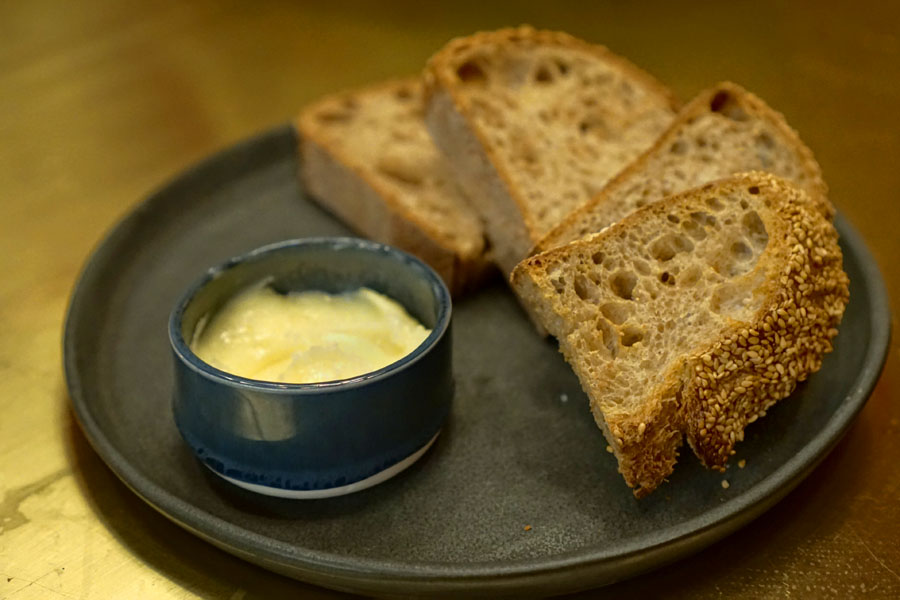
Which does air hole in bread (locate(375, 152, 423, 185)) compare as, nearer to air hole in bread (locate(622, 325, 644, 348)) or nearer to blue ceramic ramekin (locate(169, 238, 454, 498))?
blue ceramic ramekin (locate(169, 238, 454, 498))

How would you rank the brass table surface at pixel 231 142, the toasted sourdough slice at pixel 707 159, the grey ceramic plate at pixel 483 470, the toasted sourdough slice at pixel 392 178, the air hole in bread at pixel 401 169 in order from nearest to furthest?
the grey ceramic plate at pixel 483 470
the brass table surface at pixel 231 142
the toasted sourdough slice at pixel 707 159
the toasted sourdough slice at pixel 392 178
the air hole in bread at pixel 401 169

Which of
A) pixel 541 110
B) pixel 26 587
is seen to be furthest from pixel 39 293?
pixel 541 110

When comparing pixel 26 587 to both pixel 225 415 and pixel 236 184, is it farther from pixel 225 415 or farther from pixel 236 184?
pixel 236 184

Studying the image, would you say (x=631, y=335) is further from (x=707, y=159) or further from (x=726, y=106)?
(x=726, y=106)

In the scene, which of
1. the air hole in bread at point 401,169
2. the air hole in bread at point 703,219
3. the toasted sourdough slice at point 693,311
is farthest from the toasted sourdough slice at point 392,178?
the air hole in bread at point 703,219

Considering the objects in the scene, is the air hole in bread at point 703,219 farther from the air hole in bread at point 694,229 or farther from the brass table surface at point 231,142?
the brass table surface at point 231,142

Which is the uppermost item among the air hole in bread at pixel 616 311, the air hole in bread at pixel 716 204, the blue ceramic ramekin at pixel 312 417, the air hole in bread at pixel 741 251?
the air hole in bread at pixel 716 204

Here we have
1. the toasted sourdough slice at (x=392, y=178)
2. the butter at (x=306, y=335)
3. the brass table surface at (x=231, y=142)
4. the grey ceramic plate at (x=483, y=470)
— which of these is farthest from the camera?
the toasted sourdough slice at (x=392, y=178)

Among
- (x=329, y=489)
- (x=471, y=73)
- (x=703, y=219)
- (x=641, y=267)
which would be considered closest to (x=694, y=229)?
(x=703, y=219)

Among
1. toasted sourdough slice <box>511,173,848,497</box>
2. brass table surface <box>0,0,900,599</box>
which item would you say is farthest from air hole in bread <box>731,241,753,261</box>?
brass table surface <box>0,0,900,599</box>
